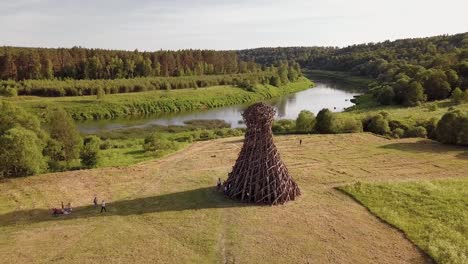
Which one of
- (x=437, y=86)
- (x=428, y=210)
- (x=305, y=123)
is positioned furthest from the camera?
(x=437, y=86)

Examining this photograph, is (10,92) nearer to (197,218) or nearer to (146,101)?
(146,101)

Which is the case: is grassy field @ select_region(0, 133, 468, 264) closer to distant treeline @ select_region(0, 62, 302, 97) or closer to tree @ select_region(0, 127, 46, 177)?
tree @ select_region(0, 127, 46, 177)

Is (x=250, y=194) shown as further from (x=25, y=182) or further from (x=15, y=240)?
(x=25, y=182)

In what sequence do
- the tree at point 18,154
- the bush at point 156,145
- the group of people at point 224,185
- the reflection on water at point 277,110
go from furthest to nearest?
the reflection on water at point 277,110 < the bush at point 156,145 < the tree at point 18,154 < the group of people at point 224,185

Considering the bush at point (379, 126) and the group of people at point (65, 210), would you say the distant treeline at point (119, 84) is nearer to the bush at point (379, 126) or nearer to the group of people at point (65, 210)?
the bush at point (379, 126)

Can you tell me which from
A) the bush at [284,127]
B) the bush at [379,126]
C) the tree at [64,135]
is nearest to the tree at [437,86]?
the bush at [379,126]

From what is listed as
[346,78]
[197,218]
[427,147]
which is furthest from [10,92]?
[346,78]
